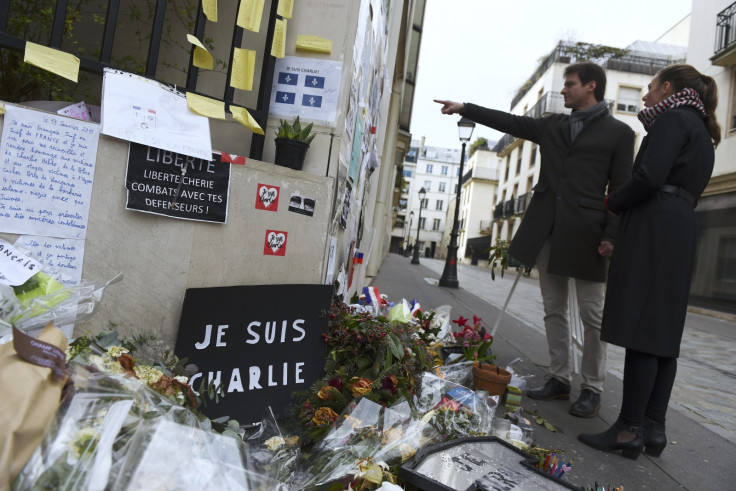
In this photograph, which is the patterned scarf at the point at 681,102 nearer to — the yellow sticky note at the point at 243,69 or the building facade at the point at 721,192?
the yellow sticky note at the point at 243,69

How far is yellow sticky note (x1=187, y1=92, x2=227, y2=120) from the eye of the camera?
2447 millimetres

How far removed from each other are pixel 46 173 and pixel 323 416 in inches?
61.4

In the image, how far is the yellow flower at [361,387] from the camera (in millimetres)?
2277

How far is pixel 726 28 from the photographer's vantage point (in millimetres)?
16078

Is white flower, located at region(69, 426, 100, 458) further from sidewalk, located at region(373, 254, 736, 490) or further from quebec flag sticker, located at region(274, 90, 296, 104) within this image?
quebec flag sticker, located at region(274, 90, 296, 104)

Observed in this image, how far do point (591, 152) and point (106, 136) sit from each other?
2942 millimetres

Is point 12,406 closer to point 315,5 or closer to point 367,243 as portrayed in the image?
point 315,5

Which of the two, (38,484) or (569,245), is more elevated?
(569,245)

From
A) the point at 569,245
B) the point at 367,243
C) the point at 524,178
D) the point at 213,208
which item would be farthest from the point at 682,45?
the point at 213,208

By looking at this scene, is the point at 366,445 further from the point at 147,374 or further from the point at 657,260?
the point at 657,260

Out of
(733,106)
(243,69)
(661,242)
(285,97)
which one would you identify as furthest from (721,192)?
(243,69)

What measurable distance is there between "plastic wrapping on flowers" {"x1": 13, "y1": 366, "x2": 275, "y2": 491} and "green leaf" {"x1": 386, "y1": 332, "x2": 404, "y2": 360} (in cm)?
Answer: 135

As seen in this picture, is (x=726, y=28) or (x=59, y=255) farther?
(x=726, y=28)

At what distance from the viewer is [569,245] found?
3270 mm
